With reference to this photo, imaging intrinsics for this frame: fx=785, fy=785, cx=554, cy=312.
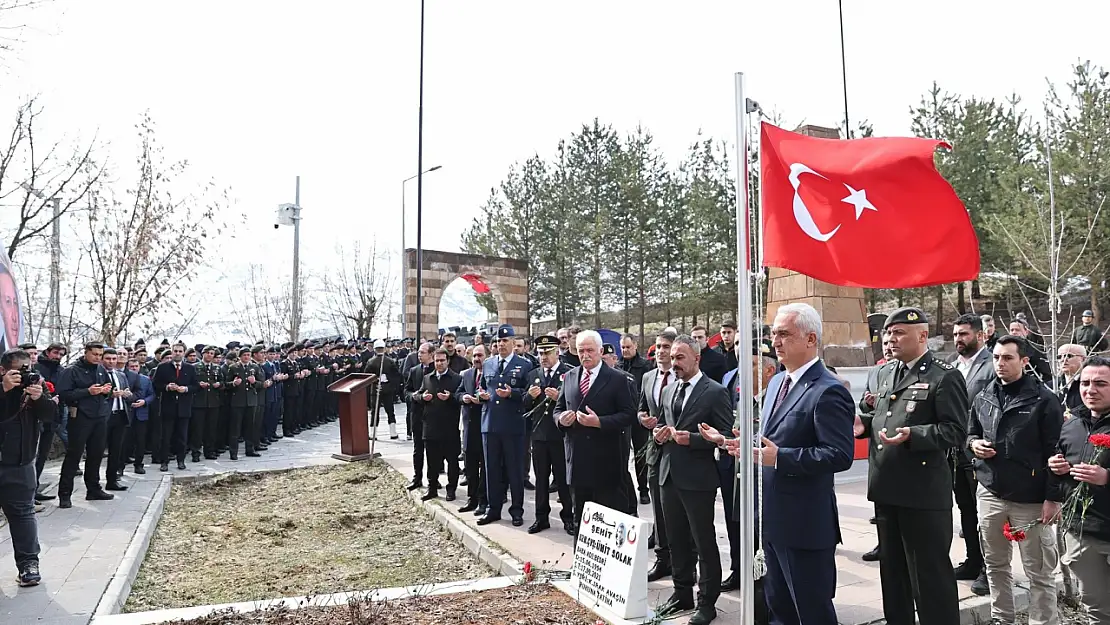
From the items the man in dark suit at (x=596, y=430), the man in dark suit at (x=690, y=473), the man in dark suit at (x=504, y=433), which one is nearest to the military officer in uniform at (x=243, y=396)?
the man in dark suit at (x=504, y=433)

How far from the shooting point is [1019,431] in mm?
4676

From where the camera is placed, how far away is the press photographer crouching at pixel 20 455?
6.16 meters

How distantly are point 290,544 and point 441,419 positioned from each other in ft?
7.42

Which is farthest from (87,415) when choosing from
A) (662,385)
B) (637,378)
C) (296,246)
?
(296,246)

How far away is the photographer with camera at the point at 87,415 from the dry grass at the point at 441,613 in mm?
5680

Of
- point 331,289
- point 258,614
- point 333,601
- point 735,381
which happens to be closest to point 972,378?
point 735,381

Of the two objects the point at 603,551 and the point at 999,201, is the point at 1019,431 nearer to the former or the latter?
the point at 603,551

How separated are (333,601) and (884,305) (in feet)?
120

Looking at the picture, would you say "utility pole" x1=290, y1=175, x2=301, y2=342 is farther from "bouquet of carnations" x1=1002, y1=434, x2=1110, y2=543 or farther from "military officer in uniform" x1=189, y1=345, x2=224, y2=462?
"bouquet of carnations" x1=1002, y1=434, x2=1110, y2=543

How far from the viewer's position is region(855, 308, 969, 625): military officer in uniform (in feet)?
13.5

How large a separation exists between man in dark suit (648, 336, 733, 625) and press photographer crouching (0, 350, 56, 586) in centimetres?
497

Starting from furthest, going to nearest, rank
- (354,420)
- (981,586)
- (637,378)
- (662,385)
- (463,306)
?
(463,306)
(354,420)
(637,378)
(662,385)
(981,586)

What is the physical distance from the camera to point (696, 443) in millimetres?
5004

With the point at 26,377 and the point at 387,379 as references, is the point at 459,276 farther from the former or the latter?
the point at 26,377
